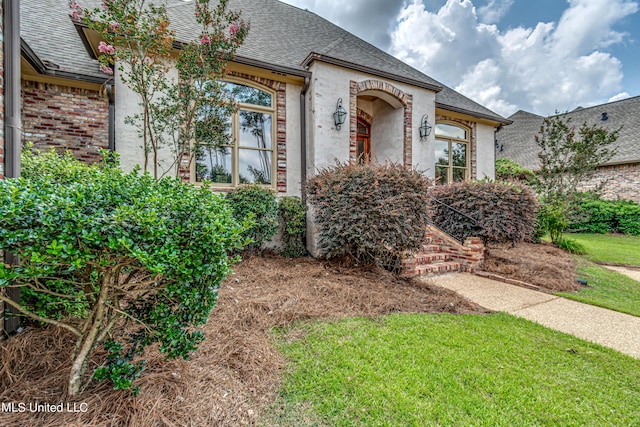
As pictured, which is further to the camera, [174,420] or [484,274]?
[484,274]

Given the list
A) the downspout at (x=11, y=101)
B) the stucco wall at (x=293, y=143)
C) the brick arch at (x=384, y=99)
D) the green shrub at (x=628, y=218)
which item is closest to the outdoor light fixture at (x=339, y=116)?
the brick arch at (x=384, y=99)

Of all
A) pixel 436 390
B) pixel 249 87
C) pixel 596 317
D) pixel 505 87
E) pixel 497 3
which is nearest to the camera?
pixel 436 390

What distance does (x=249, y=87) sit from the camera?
6715 millimetres

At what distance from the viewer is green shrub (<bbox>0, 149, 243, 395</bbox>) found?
1456 millimetres

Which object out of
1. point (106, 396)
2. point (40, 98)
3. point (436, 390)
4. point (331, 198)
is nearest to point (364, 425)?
point (436, 390)

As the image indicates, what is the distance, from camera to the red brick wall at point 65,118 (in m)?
5.29

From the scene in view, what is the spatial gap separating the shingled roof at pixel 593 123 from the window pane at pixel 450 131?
382 inches

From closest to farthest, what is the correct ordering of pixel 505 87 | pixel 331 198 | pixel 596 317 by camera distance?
pixel 596 317, pixel 331 198, pixel 505 87

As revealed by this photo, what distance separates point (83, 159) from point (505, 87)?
Answer: 25.3 meters

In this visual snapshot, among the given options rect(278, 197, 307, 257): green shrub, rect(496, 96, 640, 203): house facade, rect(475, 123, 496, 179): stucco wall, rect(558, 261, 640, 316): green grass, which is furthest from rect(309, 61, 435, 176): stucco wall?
rect(496, 96, 640, 203): house facade

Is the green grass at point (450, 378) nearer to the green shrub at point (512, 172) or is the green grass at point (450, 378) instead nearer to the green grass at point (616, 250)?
the green grass at point (616, 250)

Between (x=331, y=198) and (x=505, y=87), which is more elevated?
(x=505, y=87)

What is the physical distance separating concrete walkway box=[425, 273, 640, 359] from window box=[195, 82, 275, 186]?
4.60 metres

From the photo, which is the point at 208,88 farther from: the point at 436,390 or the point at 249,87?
the point at 436,390
